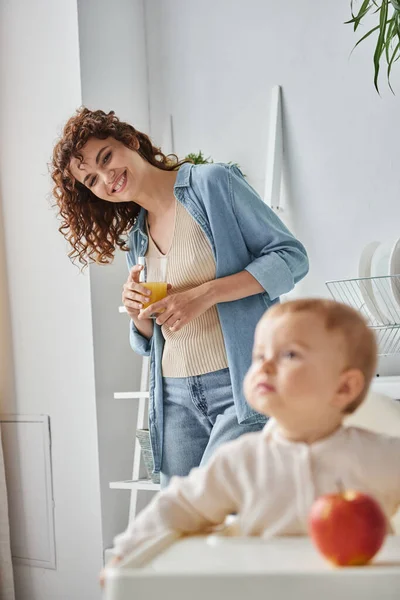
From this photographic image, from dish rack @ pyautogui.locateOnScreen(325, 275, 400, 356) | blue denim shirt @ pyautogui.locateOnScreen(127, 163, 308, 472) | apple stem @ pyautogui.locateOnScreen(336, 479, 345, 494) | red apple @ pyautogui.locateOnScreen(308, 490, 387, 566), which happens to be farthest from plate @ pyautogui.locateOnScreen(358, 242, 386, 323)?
red apple @ pyautogui.locateOnScreen(308, 490, 387, 566)

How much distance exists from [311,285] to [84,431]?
2.99ft

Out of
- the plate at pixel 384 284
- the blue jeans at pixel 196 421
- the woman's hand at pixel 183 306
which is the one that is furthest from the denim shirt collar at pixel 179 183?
the plate at pixel 384 284

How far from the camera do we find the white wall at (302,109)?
2.57 m

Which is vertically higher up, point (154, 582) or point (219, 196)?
point (219, 196)

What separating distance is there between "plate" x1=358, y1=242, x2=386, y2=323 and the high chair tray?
1474 millimetres

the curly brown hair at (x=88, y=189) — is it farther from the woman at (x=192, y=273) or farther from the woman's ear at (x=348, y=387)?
the woman's ear at (x=348, y=387)

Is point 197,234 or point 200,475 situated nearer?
point 200,475

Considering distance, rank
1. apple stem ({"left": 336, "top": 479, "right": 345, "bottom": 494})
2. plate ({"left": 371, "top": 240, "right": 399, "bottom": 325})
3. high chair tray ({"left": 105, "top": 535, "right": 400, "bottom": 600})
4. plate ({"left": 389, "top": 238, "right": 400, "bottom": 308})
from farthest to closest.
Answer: plate ({"left": 371, "top": 240, "right": 399, "bottom": 325}), plate ({"left": 389, "top": 238, "right": 400, "bottom": 308}), apple stem ({"left": 336, "top": 479, "right": 345, "bottom": 494}), high chair tray ({"left": 105, "top": 535, "right": 400, "bottom": 600})

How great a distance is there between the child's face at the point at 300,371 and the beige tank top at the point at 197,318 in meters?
0.85

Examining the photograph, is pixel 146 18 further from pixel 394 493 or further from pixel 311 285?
pixel 394 493

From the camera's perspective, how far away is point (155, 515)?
0.94m

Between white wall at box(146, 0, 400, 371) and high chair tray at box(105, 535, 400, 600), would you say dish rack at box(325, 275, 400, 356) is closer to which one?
white wall at box(146, 0, 400, 371)

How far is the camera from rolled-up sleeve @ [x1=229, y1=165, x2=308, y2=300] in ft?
5.87

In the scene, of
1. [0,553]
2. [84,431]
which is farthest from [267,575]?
[0,553]
